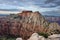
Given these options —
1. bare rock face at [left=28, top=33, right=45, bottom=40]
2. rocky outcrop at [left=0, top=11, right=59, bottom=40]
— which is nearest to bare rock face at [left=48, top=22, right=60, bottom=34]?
rocky outcrop at [left=0, top=11, right=59, bottom=40]

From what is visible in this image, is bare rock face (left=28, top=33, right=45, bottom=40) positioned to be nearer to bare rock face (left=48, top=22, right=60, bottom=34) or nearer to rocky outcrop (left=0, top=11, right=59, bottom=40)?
rocky outcrop (left=0, top=11, right=59, bottom=40)

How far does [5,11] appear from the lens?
1.97m

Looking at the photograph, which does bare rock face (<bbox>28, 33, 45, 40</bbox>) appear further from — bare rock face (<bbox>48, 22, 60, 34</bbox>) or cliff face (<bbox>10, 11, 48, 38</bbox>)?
bare rock face (<bbox>48, 22, 60, 34</bbox>)

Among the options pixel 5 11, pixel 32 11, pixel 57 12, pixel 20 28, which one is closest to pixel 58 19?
pixel 57 12

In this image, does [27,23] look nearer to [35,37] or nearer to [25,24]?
[25,24]

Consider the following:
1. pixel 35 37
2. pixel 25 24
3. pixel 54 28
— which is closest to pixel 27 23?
pixel 25 24

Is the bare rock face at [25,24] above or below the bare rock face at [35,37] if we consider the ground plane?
above

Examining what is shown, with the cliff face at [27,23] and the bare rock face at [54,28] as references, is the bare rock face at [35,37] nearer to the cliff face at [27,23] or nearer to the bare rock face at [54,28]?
the cliff face at [27,23]

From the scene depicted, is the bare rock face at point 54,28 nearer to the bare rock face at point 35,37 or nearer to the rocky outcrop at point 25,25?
the rocky outcrop at point 25,25

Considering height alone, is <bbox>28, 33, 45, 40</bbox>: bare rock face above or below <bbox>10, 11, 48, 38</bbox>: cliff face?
below

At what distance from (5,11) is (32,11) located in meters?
0.32

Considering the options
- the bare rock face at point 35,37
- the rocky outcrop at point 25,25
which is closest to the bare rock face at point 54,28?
the rocky outcrop at point 25,25

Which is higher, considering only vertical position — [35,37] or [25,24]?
[25,24]

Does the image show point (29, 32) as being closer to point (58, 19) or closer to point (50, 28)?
point (50, 28)
